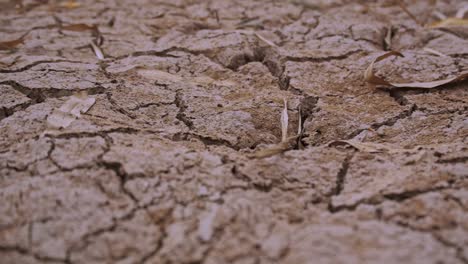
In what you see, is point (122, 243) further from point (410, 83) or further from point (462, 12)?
point (462, 12)

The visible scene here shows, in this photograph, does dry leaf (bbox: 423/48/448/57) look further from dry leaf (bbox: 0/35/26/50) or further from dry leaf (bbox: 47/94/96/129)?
dry leaf (bbox: 0/35/26/50)

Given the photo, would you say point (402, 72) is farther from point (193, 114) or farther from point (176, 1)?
point (176, 1)

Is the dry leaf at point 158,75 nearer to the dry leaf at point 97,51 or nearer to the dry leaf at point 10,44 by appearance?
the dry leaf at point 97,51

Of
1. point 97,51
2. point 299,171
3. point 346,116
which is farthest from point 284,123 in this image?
point 97,51

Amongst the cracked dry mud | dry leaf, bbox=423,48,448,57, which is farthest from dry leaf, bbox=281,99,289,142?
dry leaf, bbox=423,48,448,57

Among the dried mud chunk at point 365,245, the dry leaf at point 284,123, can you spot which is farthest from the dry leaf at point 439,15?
the dried mud chunk at point 365,245

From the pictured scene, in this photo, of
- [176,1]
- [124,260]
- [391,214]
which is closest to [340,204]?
[391,214]
